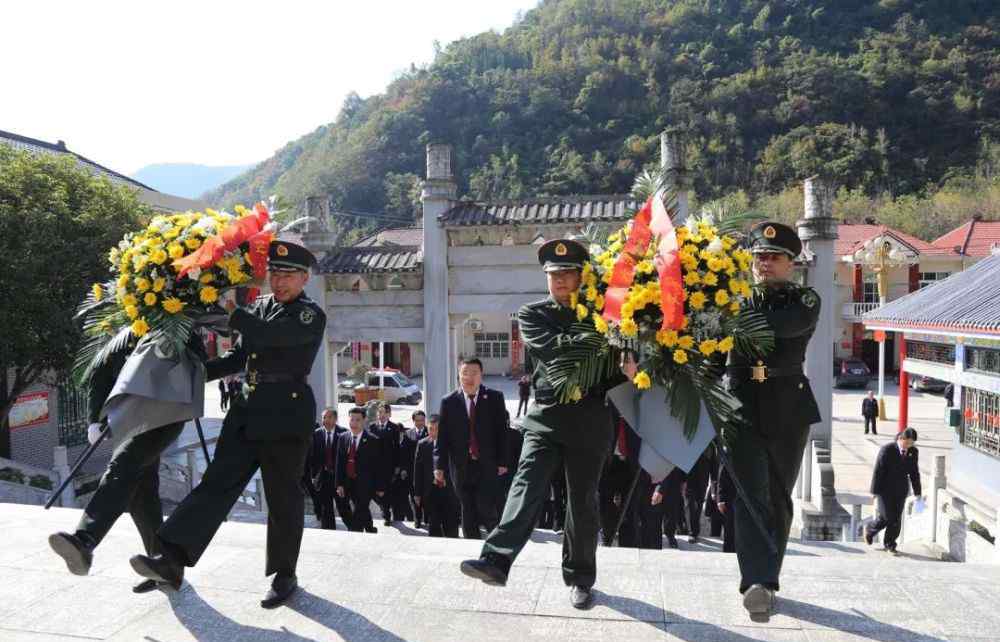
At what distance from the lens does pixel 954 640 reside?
132 inches

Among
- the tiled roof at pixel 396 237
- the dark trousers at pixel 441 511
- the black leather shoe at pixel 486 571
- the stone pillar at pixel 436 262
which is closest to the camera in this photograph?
the black leather shoe at pixel 486 571

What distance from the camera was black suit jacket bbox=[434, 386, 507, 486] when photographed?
6637mm

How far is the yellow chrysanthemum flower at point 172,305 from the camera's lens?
12.8ft

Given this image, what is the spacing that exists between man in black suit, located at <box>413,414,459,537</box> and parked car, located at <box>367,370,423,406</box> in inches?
729

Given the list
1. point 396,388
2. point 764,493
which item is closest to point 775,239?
point 764,493

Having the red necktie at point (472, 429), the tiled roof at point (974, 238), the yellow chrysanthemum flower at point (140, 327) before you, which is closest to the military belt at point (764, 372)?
the yellow chrysanthemum flower at point (140, 327)

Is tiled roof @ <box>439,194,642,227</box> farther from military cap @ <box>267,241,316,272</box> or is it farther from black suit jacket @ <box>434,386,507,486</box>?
military cap @ <box>267,241,316,272</box>

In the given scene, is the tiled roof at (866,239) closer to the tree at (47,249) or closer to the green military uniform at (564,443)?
the tree at (47,249)

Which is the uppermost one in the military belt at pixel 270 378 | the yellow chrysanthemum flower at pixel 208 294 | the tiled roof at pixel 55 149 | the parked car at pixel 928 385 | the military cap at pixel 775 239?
the tiled roof at pixel 55 149

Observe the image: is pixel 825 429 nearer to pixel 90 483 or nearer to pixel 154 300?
pixel 154 300

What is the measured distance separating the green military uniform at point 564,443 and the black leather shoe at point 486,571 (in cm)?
24

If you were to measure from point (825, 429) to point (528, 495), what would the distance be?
28.1 ft

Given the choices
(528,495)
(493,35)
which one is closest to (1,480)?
(528,495)

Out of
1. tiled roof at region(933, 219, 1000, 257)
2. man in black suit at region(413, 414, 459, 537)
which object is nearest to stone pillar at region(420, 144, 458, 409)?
man in black suit at region(413, 414, 459, 537)
